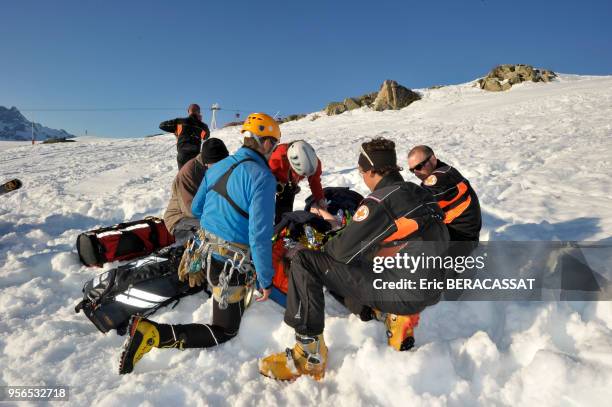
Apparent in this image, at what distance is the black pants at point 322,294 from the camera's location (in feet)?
10.0

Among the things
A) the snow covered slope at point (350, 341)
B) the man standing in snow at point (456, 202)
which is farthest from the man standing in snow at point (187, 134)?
the man standing in snow at point (456, 202)

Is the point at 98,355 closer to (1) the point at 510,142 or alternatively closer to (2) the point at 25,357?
(2) the point at 25,357

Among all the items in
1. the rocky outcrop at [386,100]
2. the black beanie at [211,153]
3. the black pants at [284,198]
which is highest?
the rocky outcrop at [386,100]

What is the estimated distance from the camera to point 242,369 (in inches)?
128

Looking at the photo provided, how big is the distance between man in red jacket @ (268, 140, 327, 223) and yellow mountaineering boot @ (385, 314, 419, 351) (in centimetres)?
256

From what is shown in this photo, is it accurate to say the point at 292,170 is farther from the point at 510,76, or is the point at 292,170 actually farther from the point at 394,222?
the point at 510,76

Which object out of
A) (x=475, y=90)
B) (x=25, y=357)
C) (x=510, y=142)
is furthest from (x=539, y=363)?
(x=475, y=90)

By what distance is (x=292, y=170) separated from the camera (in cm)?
545

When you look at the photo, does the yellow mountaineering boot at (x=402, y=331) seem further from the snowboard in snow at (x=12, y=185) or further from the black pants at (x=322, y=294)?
the snowboard in snow at (x=12, y=185)

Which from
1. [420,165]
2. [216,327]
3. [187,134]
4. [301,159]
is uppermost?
[187,134]

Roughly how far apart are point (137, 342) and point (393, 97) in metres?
32.9

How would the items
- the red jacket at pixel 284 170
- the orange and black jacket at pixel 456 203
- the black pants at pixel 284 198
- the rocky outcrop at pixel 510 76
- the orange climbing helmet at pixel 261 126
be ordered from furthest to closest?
the rocky outcrop at pixel 510 76 → the black pants at pixel 284 198 → the red jacket at pixel 284 170 → the orange and black jacket at pixel 456 203 → the orange climbing helmet at pixel 261 126

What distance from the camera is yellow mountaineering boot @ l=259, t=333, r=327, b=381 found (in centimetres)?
306

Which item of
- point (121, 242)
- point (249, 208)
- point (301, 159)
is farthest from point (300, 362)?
point (121, 242)
